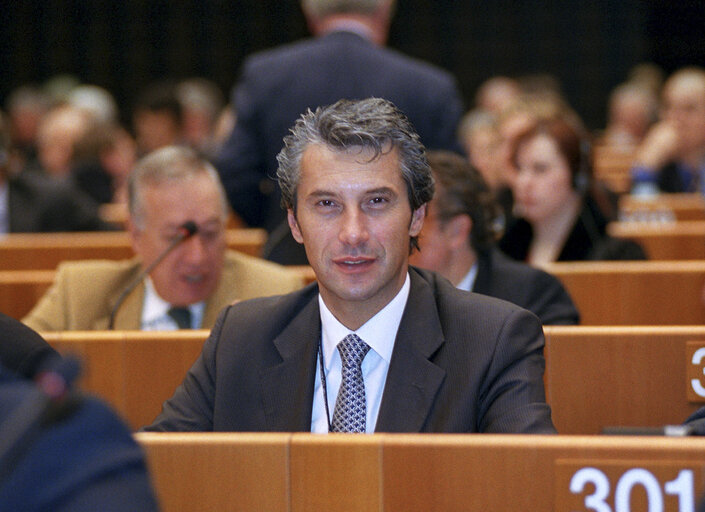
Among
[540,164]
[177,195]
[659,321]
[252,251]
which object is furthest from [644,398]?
[252,251]

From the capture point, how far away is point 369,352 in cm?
217

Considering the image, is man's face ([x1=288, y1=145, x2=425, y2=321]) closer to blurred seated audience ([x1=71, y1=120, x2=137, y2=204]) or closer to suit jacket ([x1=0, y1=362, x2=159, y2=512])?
suit jacket ([x1=0, y1=362, x2=159, y2=512])

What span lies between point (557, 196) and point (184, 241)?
1.76 meters

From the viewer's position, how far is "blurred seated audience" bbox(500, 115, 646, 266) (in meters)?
4.26

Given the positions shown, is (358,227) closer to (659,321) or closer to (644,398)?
(644,398)

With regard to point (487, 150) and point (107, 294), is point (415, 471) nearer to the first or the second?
point (107, 294)

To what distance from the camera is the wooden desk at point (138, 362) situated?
2.58 meters

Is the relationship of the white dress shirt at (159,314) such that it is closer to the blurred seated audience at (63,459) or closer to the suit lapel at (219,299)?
the suit lapel at (219,299)

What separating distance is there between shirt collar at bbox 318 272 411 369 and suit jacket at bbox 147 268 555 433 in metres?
0.02

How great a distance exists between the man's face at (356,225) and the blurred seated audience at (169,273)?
1.02 meters

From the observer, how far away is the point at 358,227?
214cm

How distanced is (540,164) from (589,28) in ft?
30.0

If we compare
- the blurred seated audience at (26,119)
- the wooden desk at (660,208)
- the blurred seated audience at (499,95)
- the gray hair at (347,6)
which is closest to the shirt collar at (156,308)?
the gray hair at (347,6)

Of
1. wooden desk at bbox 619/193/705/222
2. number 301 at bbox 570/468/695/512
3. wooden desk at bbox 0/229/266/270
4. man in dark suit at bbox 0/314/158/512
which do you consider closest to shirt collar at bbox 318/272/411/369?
number 301 at bbox 570/468/695/512
